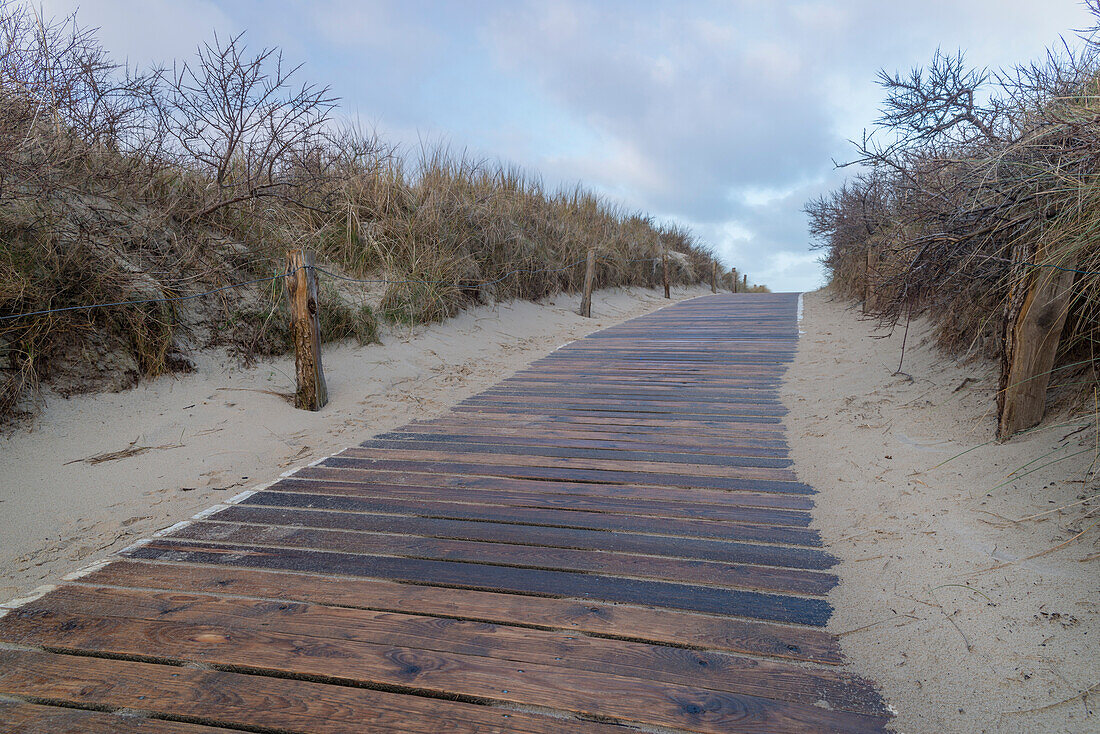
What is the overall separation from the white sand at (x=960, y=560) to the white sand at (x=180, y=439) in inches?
122

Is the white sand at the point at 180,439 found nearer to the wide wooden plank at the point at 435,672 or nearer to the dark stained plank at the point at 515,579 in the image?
the dark stained plank at the point at 515,579

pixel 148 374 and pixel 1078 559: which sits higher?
pixel 148 374

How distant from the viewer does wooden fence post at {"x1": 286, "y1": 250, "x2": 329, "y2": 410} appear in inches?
183

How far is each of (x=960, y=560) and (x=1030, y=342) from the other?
1.31 meters

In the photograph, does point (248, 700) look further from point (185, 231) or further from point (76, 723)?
point (185, 231)

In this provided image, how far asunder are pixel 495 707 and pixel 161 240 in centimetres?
504

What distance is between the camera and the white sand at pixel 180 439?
296 cm

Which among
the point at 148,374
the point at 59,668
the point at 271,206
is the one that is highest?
the point at 271,206

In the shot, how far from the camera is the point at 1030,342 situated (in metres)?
2.94

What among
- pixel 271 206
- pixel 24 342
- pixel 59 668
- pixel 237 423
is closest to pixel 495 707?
pixel 59 668

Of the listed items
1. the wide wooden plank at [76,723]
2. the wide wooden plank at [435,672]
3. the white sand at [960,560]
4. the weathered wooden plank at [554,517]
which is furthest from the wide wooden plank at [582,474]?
the wide wooden plank at [76,723]

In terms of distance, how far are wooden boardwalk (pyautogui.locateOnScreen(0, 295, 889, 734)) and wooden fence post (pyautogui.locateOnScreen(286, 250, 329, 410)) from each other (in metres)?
1.24

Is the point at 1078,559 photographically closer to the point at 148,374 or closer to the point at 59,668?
the point at 59,668

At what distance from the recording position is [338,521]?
9.30 feet
